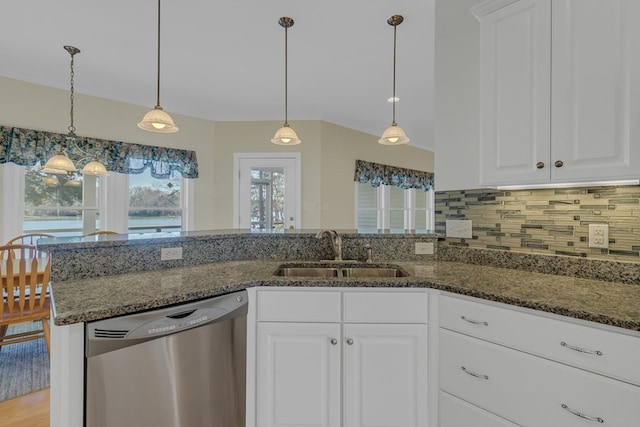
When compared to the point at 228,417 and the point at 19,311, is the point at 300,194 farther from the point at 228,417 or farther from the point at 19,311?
the point at 228,417

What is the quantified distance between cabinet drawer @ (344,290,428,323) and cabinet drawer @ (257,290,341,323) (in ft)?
0.22

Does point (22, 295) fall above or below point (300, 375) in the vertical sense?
above

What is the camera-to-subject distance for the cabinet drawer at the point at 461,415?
1.31 meters

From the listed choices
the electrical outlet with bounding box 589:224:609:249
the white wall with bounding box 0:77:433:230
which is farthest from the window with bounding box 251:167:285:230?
the electrical outlet with bounding box 589:224:609:249

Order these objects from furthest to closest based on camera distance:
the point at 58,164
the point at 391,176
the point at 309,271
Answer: the point at 391,176, the point at 58,164, the point at 309,271

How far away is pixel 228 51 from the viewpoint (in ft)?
9.77

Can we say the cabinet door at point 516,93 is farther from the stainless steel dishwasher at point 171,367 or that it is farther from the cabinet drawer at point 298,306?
the stainless steel dishwasher at point 171,367

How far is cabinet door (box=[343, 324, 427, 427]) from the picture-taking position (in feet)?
4.95

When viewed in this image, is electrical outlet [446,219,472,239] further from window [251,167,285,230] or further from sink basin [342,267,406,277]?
window [251,167,285,230]

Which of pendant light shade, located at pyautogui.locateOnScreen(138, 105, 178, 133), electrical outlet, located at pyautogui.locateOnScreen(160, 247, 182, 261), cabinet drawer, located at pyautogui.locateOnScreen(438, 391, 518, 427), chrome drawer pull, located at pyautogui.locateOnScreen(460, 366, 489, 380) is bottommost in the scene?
cabinet drawer, located at pyautogui.locateOnScreen(438, 391, 518, 427)

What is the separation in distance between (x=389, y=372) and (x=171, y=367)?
94 centimetres

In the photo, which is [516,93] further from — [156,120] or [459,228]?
[156,120]

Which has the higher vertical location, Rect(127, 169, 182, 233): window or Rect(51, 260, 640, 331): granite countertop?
Rect(127, 169, 182, 233): window

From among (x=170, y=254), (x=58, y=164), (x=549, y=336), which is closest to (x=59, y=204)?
(x=58, y=164)
